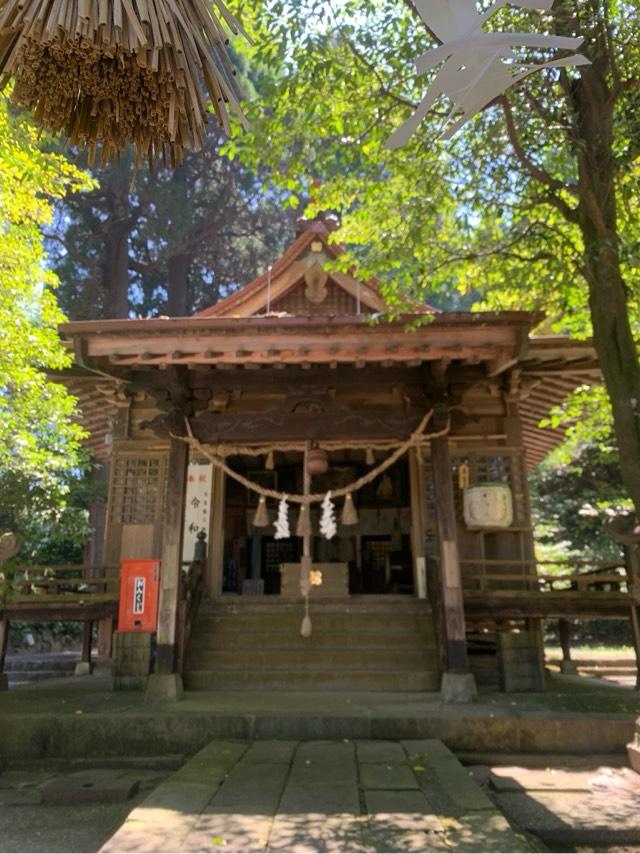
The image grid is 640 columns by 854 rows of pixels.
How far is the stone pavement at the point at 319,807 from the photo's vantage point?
12.1 feet

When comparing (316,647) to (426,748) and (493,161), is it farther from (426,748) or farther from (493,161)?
(493,161)

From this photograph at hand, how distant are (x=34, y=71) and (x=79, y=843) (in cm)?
503

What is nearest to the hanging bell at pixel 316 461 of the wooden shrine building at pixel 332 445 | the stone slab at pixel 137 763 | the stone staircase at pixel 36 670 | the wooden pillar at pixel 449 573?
the wooden shrine building at pixel 332 445

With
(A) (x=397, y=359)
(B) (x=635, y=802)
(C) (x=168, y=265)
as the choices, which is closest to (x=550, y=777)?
(B) (x=635, y=802)

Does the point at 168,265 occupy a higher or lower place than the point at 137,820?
higher

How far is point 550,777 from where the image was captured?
5.80 meters

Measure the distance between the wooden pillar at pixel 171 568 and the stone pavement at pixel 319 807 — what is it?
7.12 ft

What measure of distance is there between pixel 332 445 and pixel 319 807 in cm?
518

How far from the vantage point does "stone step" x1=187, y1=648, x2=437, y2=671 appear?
8.52m

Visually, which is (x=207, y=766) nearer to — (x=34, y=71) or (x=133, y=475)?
(x=34, y=71)

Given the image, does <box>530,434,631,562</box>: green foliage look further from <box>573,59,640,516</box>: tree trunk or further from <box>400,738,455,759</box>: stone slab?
<box>400,738,455,759</box>: stone slab

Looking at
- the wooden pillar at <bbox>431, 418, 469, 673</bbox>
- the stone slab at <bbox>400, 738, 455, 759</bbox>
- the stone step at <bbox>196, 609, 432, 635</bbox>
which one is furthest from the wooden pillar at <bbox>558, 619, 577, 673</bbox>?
the stone slab at <bbox>400, 738, 455, 759</bbox>

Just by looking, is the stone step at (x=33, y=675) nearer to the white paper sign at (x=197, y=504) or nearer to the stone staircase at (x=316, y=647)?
the white paper sign at (x=197, y=504)

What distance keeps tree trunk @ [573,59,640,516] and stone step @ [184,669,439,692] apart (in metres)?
4.18
